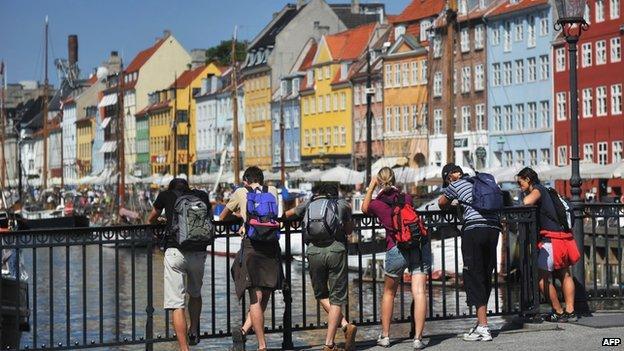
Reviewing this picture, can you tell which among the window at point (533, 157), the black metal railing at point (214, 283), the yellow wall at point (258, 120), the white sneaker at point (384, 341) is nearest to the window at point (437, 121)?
the window at point (533, 157)

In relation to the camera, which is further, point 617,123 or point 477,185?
point 617,123

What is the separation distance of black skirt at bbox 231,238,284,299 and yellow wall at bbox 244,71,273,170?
358 ft

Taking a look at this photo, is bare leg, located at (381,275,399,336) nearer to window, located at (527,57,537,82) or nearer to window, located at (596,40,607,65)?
window, located at (596,40,607,65)

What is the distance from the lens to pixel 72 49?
193 m

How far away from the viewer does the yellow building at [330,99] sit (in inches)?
4222

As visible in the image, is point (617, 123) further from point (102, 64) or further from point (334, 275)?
point (102, 64)

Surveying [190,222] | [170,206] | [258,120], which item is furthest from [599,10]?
[190,222]

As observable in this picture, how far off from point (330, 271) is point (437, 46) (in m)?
77.8

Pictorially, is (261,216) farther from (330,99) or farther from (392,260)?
(330,99)

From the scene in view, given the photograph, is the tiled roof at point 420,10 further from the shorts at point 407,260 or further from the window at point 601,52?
the shorts at point 407,260

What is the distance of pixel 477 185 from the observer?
1459 centimetres

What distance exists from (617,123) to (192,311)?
6082cm

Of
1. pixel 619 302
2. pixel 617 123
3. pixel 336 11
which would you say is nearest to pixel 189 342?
pixel 619 302

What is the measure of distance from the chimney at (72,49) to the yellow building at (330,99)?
259ft
